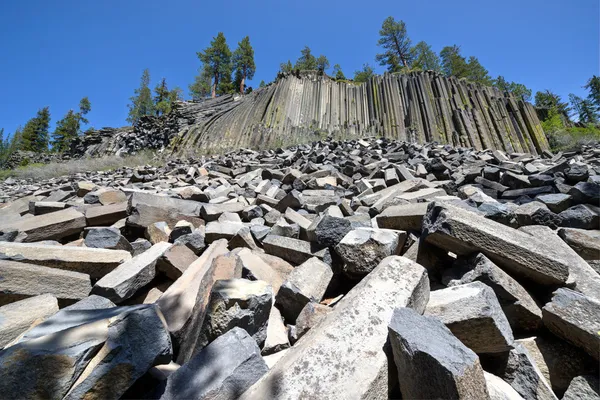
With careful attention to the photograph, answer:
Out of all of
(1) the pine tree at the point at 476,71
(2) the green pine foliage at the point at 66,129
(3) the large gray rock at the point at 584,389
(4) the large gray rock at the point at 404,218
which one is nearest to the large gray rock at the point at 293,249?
(4) the large gray rock at the point at 404,218

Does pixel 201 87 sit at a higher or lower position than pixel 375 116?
higher

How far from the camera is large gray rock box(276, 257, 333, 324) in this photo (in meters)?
1.68

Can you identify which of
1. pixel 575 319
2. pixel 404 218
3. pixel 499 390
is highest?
pixel 404 218

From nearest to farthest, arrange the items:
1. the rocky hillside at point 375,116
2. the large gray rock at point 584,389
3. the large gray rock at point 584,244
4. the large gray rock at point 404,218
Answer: the large gray rock at point 584,389 < the large gray rock at point 584,244 < the large gray rock at point 404,218 < the rocky hillside at point 375,116

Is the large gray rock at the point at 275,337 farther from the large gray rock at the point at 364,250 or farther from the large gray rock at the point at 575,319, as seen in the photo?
the large gray rock at the point at 575,319

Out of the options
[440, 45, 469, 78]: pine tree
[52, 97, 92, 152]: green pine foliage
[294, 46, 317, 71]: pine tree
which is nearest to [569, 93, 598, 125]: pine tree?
[440, 45, 469, 78]: pine tree

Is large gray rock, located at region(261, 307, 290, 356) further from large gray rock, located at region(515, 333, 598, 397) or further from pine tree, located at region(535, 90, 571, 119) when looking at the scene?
pine tree, located at region(535, 90, 571, 119)

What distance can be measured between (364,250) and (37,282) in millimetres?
2088

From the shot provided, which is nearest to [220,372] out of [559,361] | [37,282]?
[37,282]

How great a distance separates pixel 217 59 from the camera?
2992cm

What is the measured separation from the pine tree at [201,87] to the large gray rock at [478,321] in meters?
36.0

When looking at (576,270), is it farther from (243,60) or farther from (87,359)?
(243,60)

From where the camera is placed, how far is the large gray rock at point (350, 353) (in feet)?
3.23

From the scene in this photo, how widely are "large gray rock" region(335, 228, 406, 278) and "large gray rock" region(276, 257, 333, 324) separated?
18 cm
